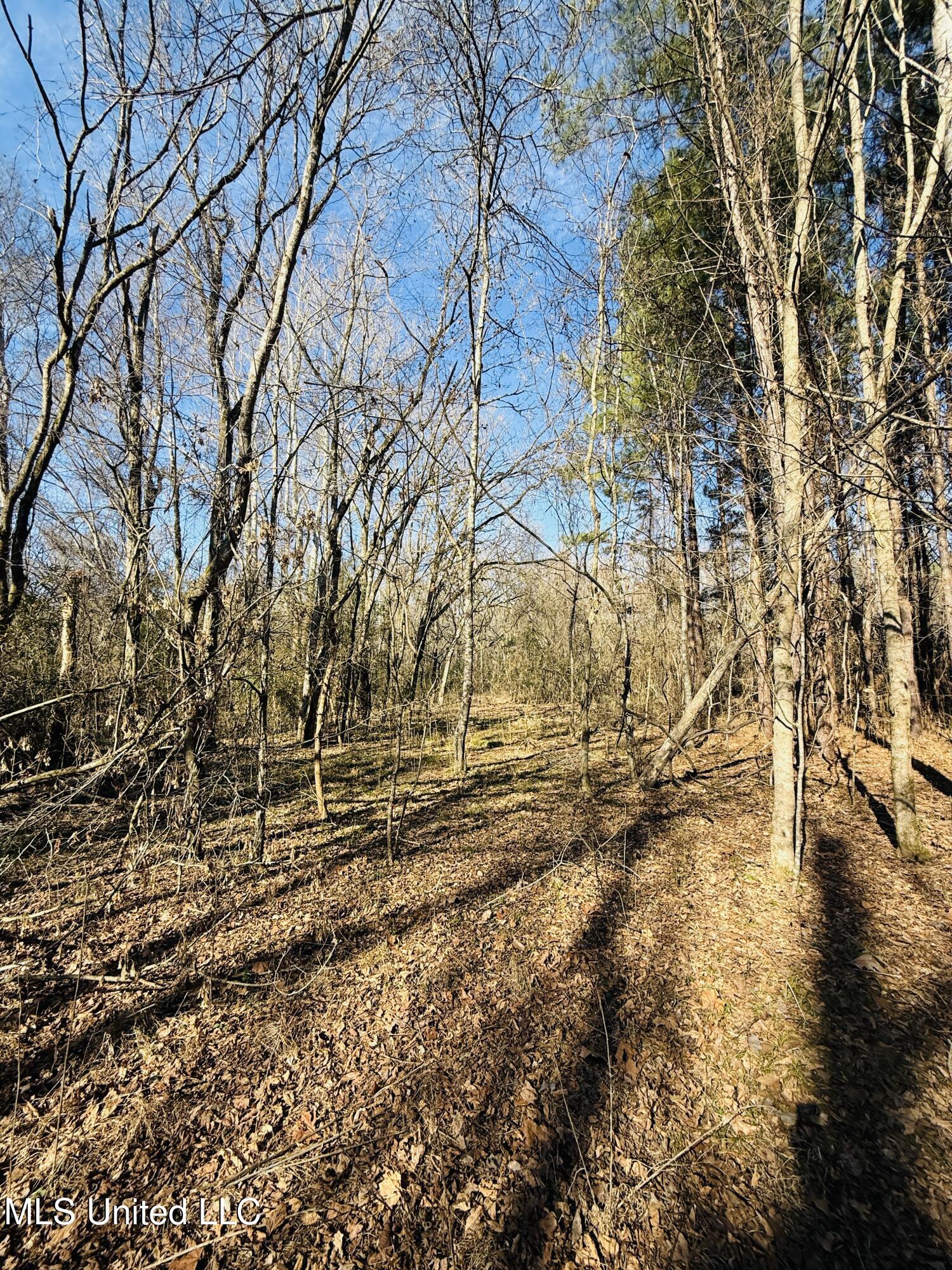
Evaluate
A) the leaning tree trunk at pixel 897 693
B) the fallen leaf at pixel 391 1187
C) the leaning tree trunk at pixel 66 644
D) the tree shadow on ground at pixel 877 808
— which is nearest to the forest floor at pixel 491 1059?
the fallen leaf at pixel 391 1187

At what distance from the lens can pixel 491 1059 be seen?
2818mm

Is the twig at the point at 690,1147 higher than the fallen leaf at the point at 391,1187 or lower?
higher

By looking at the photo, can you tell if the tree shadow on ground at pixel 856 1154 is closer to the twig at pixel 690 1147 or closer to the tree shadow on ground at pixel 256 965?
the twig at pixel 690 1147

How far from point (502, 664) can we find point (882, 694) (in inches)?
431

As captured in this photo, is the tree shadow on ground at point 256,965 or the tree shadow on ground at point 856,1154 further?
the tree shadow on ground at point 256,965

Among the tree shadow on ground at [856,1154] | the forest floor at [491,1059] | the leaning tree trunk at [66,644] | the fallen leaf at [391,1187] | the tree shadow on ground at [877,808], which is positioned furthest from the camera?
the leaning tree trunk at [66,644]

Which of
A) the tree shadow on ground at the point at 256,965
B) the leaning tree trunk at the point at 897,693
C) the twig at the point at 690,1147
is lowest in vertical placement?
the twig at the point at 690,1147

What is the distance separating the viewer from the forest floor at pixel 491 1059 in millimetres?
2062

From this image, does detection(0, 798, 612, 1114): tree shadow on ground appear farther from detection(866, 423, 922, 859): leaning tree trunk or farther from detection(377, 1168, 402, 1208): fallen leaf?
detection(866, 423, 922, 859): leaning tree trunk

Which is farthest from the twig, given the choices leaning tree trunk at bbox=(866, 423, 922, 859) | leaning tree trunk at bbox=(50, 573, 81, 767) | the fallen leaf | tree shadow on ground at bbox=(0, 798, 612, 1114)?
leaning tree trunk at bbox=(50, 573, 81, 767)

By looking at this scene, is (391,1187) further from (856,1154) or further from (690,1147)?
(856,1154)

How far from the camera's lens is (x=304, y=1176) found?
2.25 meters

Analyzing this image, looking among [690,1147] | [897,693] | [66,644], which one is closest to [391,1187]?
[690,1147]

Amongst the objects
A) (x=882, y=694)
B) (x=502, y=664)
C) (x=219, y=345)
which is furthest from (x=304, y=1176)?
(x=502, y=664)
